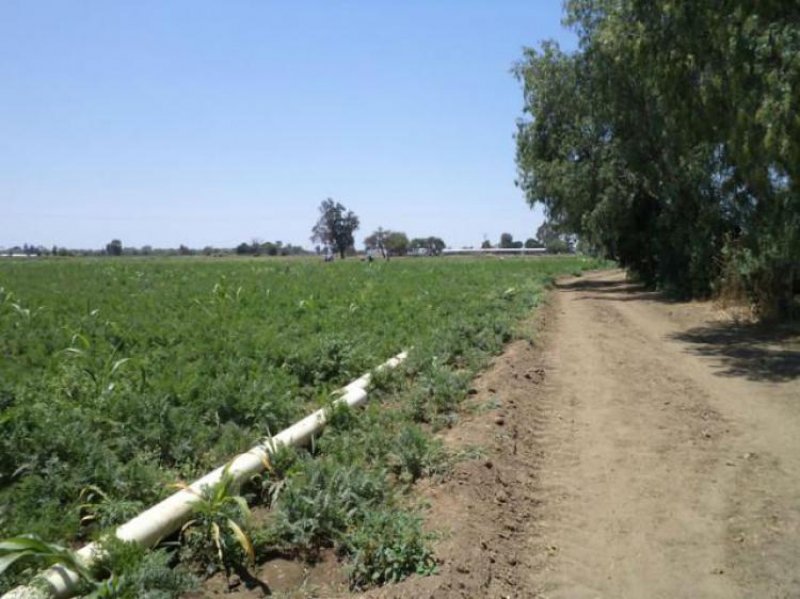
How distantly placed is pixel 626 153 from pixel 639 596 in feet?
78.8

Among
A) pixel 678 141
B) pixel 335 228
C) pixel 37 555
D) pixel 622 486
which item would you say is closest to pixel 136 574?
pixel 37 555

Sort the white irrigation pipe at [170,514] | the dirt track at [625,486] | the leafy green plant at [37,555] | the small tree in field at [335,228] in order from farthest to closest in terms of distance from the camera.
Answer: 1. the small tree in field at [335,228]
2. the dirt track at [625,486]
3. the white irrigation pipe at [170,514]
4. the leafy green plant at [37,555]

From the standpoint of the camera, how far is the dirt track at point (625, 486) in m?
4.24

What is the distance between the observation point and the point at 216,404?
7.25 m

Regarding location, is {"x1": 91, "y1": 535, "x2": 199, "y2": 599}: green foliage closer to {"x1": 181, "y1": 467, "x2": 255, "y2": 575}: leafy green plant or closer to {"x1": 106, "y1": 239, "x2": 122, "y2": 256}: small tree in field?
{"x1": 181, "y1": 467, "x2": 255, "y2": 575}: leafy green plant

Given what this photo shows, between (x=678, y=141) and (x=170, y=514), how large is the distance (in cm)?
1852

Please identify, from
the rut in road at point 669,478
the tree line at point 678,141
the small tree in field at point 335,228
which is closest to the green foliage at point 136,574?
the rut in road at point 669,478

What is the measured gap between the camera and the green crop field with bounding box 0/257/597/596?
4.79m

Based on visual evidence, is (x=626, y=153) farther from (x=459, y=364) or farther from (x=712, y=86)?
(x=459, y=364)

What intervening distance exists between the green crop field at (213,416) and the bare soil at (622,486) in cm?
42

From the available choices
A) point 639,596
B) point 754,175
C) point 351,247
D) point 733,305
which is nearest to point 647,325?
point 733,305

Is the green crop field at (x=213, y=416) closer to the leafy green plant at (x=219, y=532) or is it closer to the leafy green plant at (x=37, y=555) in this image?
the leafy green plant at (x=219, y=532)

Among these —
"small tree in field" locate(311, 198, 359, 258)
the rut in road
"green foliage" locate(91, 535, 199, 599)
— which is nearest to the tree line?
the rut in road

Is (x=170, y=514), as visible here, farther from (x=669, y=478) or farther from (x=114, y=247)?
(x=114, y=247)
